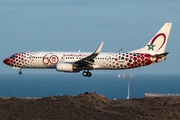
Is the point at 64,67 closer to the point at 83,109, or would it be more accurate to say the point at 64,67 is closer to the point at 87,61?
the point at 87,61

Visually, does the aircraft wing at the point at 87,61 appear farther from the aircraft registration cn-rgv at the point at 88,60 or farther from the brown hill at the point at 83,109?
the brown hill at the point at 83,109

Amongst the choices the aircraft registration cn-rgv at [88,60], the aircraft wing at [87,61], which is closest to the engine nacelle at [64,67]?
the aircraft registration cn-rgv at [88,60]

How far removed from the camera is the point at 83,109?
6794cm

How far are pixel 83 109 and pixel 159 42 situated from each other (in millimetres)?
23572

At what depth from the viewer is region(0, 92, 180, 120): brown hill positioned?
211ft

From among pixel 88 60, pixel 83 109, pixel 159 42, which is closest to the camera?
pixel 83 109

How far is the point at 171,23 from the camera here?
8675cm

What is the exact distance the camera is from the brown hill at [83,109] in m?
64.4

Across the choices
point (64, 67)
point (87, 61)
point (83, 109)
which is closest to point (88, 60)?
point (87, 61)

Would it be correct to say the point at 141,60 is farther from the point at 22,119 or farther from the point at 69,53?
the point at 22,119

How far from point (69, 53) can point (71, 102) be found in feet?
A: 47.8

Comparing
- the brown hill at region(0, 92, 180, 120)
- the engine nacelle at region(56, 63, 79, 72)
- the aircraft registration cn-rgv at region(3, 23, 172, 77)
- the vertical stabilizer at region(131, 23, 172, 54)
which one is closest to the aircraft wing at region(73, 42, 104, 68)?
the aircraft registration cn-rgv at region(3, 23, 172, 77)

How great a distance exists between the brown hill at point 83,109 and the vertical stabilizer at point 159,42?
10945 mm

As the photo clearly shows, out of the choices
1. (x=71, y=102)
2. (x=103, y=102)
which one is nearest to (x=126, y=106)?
(x=103, y=102)
